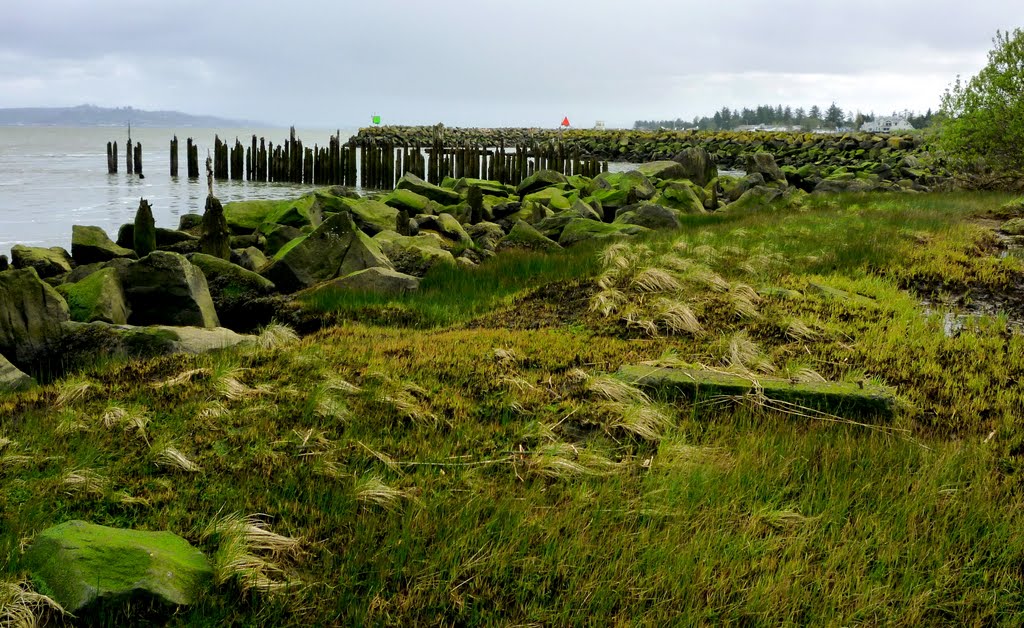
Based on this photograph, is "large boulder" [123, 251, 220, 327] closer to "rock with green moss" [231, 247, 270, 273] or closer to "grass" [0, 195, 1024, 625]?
"grass" [0, 195, 1024, 625]

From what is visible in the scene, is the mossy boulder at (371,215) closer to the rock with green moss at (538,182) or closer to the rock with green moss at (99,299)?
the rock with green moss at (99,299)

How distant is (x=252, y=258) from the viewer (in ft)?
46.2

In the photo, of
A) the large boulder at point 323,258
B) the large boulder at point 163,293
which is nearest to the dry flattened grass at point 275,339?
the large boulder at point 163,293

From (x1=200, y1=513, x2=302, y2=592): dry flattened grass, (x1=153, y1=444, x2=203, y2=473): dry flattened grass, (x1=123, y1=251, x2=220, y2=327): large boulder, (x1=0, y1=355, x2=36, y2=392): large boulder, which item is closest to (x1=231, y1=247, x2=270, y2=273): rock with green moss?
(x1=123, y1=251, x2=220, y2=327): large boulder

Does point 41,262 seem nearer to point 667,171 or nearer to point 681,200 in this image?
point 681,200

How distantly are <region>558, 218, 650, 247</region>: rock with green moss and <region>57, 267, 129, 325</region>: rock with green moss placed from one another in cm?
828

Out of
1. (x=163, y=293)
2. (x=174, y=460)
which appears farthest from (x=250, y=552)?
(x=163, y=293)

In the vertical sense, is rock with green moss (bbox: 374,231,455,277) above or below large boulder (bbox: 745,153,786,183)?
below

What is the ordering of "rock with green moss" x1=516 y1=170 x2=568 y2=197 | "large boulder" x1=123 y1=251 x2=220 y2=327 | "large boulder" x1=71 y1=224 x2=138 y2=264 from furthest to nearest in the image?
1. "rock with green moss" x1=516 y1=170 x2=568 y2=197
2. "large boulder" x1=71 y1=224 x2=138 y2=264
3. "large boulder" x1=123 y1=251 x2=220 y2=327

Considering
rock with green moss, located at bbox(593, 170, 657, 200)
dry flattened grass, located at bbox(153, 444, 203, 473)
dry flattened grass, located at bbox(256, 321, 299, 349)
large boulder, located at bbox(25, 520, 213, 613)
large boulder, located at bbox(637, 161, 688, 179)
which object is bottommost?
large boulder, located at bbox(25, 520, 213, 613)

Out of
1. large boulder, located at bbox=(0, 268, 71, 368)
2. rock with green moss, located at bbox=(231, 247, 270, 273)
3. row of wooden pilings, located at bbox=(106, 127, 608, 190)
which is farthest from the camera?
row of wooden pilings, located at bbox=(106, 127, 608, 190)

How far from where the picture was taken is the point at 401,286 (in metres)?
10.9

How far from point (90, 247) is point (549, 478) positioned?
13198mm

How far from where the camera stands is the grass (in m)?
3.23
